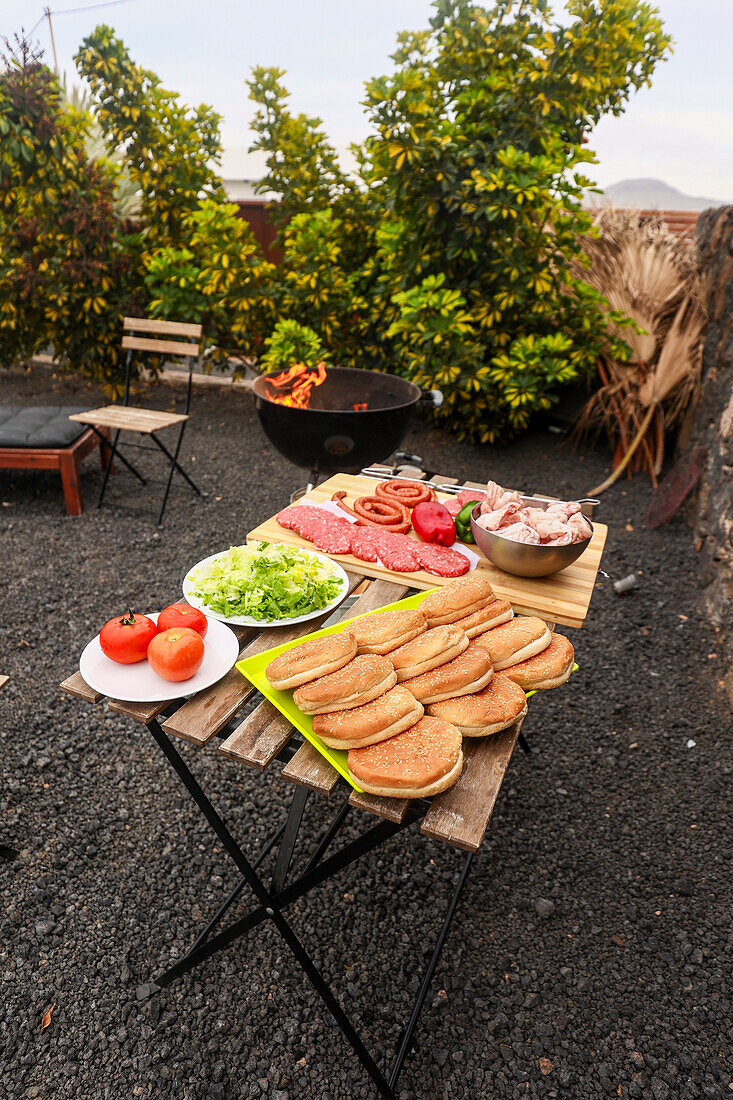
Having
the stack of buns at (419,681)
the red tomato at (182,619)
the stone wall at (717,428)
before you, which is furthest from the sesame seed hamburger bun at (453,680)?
the stone wall at (717,428)

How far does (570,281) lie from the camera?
561cm

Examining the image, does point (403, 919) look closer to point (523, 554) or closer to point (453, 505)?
point (523, 554)

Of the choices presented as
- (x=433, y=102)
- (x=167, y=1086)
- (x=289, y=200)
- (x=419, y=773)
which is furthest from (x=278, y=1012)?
(x=289, y=200)

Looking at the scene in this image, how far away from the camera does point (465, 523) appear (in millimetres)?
2346

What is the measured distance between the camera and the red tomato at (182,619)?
5.36 feet

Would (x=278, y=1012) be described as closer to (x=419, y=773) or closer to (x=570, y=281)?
(x=419, y=773)

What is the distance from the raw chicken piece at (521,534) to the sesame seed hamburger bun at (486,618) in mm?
265

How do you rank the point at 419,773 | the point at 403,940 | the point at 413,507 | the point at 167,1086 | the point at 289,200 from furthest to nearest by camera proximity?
the point at 289,200 → the point at 413,507 → the point at 403,940 → the point at 167,1086 → the point at 419,773

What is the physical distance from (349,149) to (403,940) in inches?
261

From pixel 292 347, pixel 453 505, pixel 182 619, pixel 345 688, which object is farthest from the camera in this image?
pixel 292 347

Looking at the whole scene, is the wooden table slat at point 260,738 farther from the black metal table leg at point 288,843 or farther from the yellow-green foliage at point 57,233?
the yellow-green foliage at point 57,233

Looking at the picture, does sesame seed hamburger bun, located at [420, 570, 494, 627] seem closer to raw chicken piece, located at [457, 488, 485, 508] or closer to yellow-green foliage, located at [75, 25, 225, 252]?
raw chicken piece, located at [457, 488, 485, 508]

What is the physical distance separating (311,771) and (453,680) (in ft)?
1.27

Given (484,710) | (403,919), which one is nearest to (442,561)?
(484,710)
